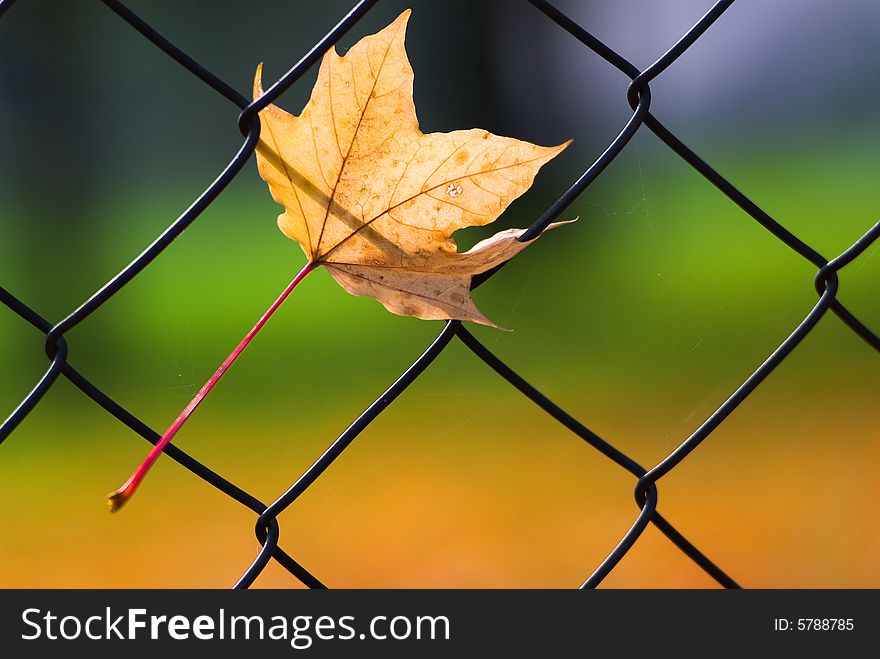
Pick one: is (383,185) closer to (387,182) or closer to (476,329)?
(387,182)

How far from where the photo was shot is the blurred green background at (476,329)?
7.87 feet

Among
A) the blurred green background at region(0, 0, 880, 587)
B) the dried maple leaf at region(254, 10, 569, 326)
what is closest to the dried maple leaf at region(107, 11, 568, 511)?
the dried maple leaf at region(254, 10, 569, 326)

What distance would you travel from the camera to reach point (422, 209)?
0.65 m

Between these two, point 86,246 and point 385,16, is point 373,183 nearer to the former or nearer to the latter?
point 86,246

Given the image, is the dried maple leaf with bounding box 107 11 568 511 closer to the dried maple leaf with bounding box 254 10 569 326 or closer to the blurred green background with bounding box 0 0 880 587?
the dried maple leaf with bounding box 254 10 569 326

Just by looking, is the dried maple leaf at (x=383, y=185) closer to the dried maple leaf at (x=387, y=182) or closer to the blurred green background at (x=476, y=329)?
the dried maple leaf at (x=387, y=182)

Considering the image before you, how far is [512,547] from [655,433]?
2.62 feet

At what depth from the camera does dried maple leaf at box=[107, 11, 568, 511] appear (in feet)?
1.99

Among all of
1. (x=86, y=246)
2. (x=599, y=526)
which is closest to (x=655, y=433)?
(x=599, y=526)

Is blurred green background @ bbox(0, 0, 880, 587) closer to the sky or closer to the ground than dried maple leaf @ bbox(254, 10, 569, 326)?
closer to the sky

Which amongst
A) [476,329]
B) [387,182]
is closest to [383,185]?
[387,182]

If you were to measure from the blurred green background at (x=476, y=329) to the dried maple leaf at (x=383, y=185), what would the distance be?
102mm

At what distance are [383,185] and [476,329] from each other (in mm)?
1645

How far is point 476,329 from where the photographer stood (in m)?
2.29
